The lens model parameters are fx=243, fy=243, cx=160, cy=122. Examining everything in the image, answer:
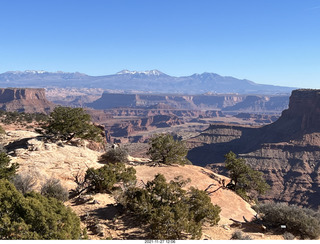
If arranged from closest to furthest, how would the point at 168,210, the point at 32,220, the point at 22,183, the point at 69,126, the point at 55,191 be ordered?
the point at 32,220 < the point at 168,210 < the point at 22,183 < the point at 55,191 < the point at 69,126

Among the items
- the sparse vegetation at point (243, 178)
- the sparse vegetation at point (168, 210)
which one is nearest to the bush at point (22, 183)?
the sparse vegetation at point (168, 210)

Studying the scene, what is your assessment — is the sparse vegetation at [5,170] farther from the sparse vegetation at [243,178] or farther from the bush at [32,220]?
the sparse vegetation at [243,178]

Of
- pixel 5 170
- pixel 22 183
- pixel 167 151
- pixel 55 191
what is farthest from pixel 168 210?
pixel 167 151

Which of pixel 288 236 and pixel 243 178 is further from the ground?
pixel 288 236

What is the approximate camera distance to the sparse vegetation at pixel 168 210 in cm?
1309

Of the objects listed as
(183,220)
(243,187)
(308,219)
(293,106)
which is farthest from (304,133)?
(183,220)

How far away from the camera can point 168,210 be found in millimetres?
13781

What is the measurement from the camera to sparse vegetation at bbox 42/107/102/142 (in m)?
32.3

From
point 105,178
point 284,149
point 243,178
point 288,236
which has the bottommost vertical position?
point 284,149

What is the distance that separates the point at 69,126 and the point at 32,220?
75.4ft

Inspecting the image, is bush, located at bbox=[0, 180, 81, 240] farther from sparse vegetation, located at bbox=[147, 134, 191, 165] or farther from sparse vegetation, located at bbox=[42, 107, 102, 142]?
sparse vegetation, located at bbox=[147, 134, 191, 165]

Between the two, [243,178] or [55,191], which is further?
[243,178]

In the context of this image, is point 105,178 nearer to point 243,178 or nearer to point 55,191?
point 55,191

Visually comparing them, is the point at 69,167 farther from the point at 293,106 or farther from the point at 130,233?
the point at 293,106
